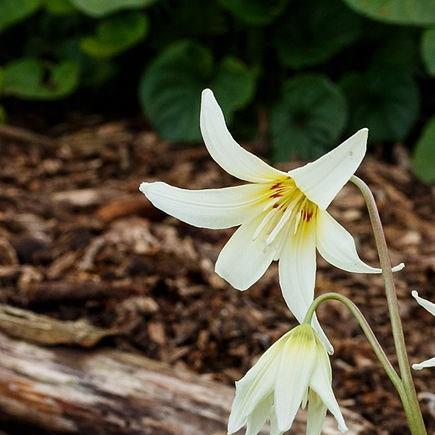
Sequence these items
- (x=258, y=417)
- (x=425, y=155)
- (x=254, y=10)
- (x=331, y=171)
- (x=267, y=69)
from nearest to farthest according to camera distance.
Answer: (x=331, y=171) < (x=258, y=417) < (x=425, y=155) < (x=254, y=10) < (x=267, y=69)

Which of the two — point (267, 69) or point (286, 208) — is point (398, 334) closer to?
point (286, 208)

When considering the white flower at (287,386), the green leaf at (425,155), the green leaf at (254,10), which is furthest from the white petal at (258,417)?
the green leaf at (254,10)

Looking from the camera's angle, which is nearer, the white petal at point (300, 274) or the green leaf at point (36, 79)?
the white petal at point (300, 274)

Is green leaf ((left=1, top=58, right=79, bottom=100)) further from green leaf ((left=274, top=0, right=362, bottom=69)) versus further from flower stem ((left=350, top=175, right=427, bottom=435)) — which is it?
flower stem ((left=350, top=175, right=427, bottom=435))

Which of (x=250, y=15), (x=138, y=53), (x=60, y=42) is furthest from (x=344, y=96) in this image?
(x=60, y=42)

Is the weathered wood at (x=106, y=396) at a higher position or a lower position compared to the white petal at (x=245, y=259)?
lower

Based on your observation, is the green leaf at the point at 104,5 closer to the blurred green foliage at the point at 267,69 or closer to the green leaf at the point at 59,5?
the blurred green foliage at the point at 267,69

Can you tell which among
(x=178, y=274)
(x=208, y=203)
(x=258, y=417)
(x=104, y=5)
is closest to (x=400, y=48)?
(x=104, y=5)
